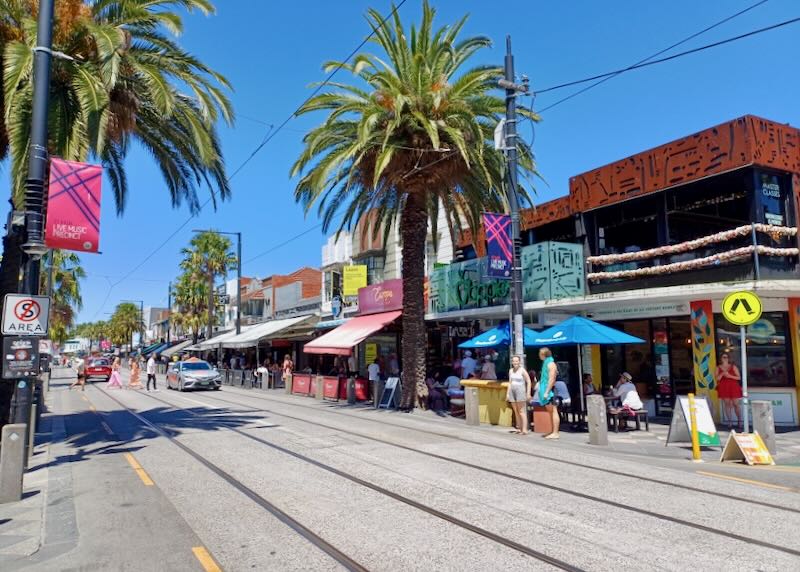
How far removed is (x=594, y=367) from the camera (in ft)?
60.4

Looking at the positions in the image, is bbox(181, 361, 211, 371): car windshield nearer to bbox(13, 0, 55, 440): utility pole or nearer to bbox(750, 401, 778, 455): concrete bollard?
bbox(13, 0, 55, 440): utility pole

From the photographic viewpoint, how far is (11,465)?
24.2 ft

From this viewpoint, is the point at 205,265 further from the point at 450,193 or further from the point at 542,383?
the point at 542,383

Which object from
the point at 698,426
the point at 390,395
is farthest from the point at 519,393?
the point at 390,395

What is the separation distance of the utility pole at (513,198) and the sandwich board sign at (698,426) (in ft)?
12.3

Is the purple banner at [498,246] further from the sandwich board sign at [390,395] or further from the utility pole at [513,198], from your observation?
the sandwich board sign at [390,395]

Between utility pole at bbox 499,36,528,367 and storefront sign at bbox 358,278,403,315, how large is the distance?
8.82 metres

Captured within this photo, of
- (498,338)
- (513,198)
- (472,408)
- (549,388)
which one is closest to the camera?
(549,388)

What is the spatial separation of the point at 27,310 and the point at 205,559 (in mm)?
5195

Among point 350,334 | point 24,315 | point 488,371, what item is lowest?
point 488,371

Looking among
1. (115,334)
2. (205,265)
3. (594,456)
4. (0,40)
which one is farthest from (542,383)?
(115,334)

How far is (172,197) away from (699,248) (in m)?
13.4

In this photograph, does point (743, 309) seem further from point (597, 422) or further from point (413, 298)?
point (413, 298)

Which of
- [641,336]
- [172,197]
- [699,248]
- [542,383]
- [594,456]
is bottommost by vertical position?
[594,456]
